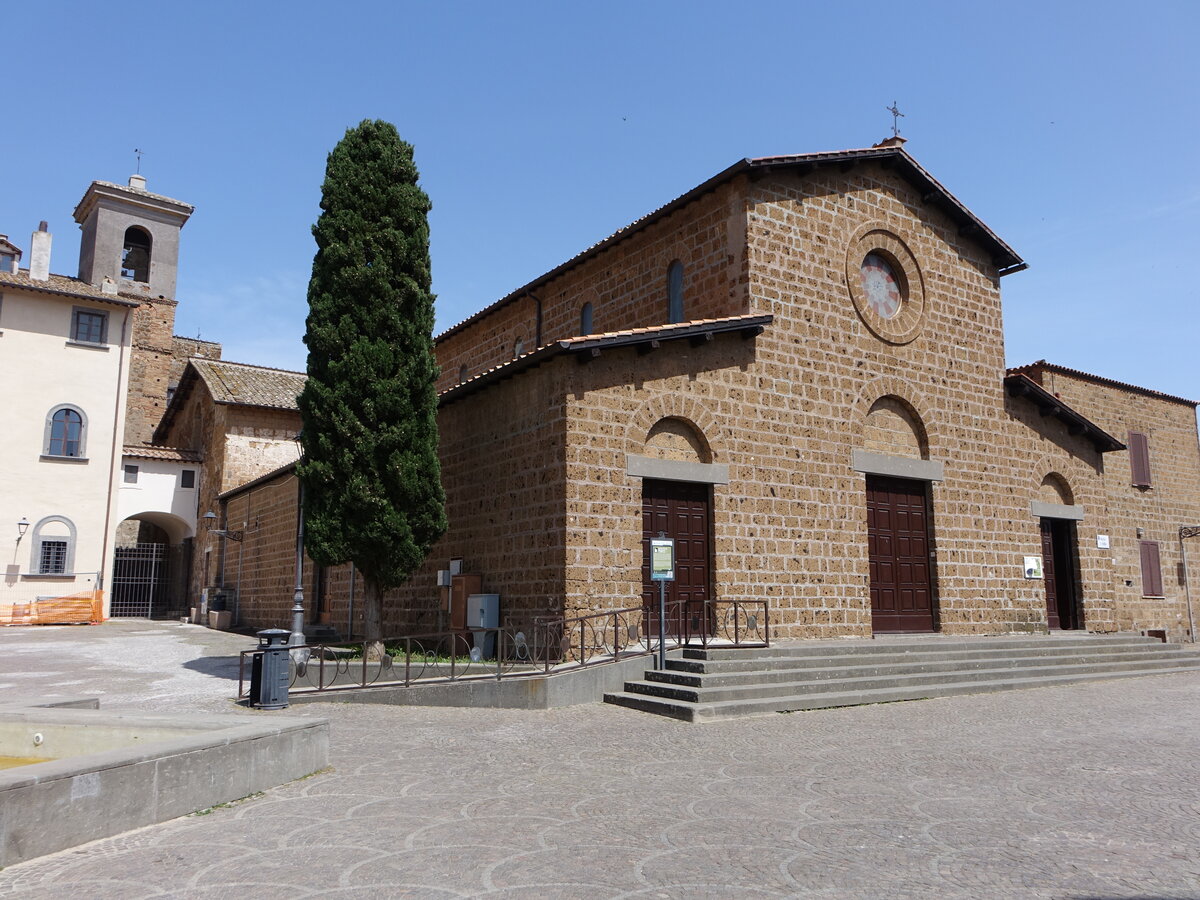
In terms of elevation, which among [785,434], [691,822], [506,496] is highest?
[785,434]

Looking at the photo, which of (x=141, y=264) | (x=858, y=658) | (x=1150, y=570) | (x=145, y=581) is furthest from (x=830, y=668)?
(x=141, y=264)

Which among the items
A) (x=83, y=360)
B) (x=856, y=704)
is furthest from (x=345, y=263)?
(x=83, y=360)

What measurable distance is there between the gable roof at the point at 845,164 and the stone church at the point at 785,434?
2.3 inches

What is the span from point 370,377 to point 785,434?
286 inches

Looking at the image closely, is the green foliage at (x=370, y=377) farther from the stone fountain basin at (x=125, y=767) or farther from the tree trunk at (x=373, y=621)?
the stone fountain basin at (x=125, y=767)

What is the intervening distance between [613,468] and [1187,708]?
8.37 m

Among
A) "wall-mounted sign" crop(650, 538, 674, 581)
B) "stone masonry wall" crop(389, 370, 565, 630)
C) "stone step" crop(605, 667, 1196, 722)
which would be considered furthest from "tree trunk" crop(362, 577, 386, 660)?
"wall-mounted sign" crop(650, 538, 674, 581)

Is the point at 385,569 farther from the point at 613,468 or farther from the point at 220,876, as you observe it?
the point at 220,876

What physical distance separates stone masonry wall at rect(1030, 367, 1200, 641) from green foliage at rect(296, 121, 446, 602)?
18098 millimetres

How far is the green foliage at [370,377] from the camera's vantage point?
13852mm

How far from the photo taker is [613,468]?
14.0 meters

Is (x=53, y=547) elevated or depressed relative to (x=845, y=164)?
depressed

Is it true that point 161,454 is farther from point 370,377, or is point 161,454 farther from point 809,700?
point 809,700

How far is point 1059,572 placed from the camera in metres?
20.6
